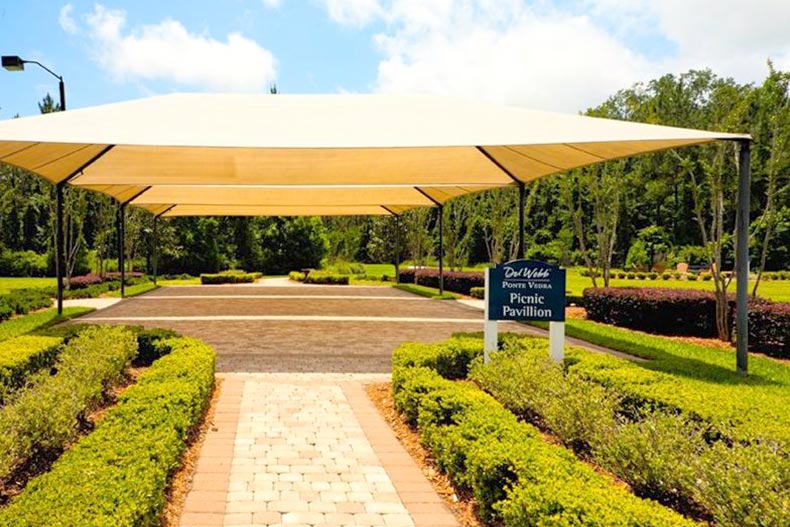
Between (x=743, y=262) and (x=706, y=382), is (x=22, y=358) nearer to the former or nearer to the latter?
(x=706, y=382)

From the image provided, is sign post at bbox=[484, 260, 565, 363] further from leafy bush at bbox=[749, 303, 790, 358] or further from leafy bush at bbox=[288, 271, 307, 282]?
leafy bush at bbox=[288, 271, 307, 282]

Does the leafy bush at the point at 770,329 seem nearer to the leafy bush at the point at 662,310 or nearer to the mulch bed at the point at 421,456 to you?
the leafy bush at the point at 662,310

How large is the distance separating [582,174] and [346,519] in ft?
42.9

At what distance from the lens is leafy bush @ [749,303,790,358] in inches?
367

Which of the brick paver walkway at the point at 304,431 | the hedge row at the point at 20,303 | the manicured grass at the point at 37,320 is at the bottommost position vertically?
the brick paver walkway at the point at 304,431

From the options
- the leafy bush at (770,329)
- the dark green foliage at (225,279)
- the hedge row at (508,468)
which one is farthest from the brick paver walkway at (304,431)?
the dark green foliage at (225,279)

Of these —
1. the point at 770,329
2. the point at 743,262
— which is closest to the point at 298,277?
the point at 770,329

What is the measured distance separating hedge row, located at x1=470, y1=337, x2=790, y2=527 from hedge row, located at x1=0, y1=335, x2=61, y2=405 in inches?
179

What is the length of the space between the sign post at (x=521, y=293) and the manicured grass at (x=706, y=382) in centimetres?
71

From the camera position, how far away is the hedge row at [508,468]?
2.87 m

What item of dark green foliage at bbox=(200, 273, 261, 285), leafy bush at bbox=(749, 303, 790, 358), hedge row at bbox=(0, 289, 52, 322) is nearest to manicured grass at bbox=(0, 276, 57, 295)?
dark green foliage at bbox=(200, 273, 261, 285)

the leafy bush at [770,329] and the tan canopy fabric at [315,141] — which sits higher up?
the tan canopy fabric at [315,141]

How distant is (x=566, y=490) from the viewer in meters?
3.07

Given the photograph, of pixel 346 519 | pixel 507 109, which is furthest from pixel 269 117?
pixel 346 519
